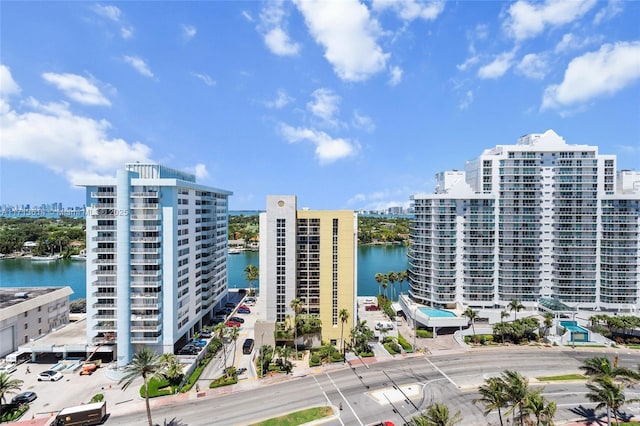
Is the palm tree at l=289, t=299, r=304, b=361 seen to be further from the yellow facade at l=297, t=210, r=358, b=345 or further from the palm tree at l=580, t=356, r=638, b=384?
the palm tree at l=580, t=356, r=638, b=384

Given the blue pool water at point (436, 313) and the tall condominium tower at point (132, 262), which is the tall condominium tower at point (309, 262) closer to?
the tall condominium tower at point (132, 262)

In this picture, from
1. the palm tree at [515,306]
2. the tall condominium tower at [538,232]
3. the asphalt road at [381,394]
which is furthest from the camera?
the tall condominium tower at [538,232]

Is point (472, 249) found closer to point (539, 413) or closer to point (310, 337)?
point (310, 337)

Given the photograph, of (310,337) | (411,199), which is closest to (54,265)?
(310,337)

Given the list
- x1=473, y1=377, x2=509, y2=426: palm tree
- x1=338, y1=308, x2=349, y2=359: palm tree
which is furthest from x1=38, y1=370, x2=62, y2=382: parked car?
x1=473, y1=377, x2=509, y2=426: palm tree

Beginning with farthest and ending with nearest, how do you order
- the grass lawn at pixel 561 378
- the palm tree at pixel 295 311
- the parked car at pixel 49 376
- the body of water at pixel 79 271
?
the body of water at pixel 79 271 → the palm tree at pixel 295 311 → the parked car at pixel 49 376 → the grass lawn at pixel 561 378

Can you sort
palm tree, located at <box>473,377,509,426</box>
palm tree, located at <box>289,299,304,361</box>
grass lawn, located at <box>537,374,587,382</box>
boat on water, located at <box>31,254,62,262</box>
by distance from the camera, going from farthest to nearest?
boat on water, located at <box>31,254,62,262</box> < palm tree, located at <box>289,299,304,361</box> < grass lawn, located at <box>537,374,587,382</box> < palm tree, located at <box>473,377,509,426</box>

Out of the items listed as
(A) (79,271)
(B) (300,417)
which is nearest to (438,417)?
(B) (300,417)

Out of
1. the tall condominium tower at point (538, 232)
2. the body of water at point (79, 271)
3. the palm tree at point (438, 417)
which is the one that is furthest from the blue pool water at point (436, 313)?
the palm tree at point (438, 417)
